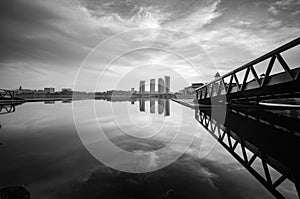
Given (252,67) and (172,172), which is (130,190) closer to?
(172,172)

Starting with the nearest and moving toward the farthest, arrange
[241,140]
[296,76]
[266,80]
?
1. [241,140]
2. [296,76]
3. [266,80]

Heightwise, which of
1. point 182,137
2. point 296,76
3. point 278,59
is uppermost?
point 278,59

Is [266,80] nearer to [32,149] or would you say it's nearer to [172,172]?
[172,172]

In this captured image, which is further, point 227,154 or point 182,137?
point 182,137

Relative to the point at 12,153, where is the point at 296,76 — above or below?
above

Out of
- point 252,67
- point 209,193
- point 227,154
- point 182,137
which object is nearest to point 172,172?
point 209,193

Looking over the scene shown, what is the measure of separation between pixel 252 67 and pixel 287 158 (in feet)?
20.3

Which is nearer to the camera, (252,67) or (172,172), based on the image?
(172,172)

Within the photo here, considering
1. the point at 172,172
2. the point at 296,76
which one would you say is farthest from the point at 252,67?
the point at 172,172

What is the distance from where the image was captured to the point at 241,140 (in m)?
4.90

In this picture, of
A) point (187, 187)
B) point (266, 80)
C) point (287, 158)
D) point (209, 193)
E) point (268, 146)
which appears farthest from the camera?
point (266, 80)

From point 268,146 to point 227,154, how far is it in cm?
126

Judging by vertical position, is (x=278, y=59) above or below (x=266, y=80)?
above

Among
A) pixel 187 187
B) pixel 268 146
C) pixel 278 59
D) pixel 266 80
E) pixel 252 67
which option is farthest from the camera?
pixel 252 67
